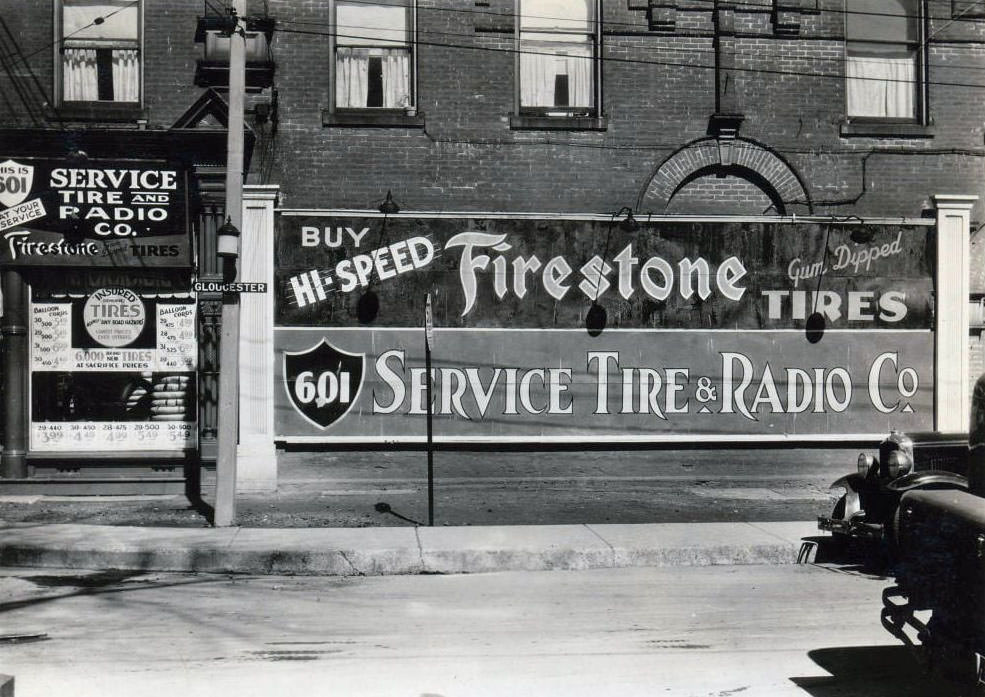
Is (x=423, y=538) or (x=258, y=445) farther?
(x=258, y=445)

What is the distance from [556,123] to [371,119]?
8.57 feet

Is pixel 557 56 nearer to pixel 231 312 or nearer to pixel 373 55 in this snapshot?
pixel 373 55

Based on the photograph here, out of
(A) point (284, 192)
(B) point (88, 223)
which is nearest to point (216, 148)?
(A) point (284, 192)

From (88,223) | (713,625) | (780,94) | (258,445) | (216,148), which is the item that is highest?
(780,94)

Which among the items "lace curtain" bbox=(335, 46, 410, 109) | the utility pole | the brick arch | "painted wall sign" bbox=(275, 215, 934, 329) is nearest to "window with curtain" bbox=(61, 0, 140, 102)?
"lace curtain" bbox=(335, 46, 410, 109)

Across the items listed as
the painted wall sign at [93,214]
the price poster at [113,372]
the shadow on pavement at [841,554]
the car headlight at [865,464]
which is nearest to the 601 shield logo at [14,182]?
the painted wall sign at [93,214]

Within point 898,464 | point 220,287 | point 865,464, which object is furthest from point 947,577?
point 220,287

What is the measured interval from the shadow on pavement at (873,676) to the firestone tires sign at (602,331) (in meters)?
7.36

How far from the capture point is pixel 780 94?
46.9 ft

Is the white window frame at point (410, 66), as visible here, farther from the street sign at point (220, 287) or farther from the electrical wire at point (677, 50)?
the street sign at point (220, 287)

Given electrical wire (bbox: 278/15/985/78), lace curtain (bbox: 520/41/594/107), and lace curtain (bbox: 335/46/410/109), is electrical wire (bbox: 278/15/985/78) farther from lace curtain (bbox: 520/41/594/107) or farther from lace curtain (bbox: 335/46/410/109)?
lace curtain (bbox: 335/46/410/109)

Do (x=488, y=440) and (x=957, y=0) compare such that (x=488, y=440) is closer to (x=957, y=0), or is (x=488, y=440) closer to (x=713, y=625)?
(x=713, y=625)

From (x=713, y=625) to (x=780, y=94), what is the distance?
9217 mm

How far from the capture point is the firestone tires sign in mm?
13719
